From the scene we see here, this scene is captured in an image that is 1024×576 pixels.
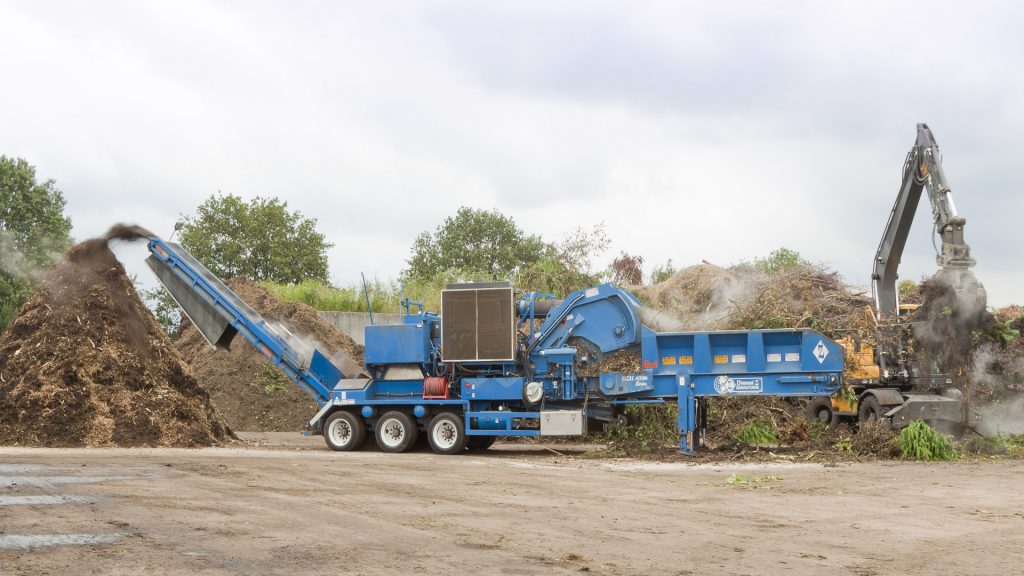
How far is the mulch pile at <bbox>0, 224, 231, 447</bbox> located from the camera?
59.8 ft

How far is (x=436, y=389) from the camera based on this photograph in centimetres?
1858

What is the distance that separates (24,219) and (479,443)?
30532mm

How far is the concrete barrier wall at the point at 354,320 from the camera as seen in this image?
33031mm

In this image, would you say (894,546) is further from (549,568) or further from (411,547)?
(411,547)

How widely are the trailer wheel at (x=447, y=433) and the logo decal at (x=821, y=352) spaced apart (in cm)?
664

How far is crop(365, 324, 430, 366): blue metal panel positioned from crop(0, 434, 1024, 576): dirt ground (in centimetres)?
387

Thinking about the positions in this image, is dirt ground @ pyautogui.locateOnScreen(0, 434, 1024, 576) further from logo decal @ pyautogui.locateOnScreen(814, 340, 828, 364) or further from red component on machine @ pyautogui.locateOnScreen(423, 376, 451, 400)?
red component on machine @ pyautogui.locateOnScreen(423, 376, 451, 400)

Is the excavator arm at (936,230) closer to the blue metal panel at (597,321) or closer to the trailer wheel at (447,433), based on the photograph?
the blue metal panel at (597,321)

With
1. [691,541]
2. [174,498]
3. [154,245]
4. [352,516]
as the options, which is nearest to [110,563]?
[352,516]


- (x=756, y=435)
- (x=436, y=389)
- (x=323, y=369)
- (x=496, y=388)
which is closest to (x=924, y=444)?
(x=756, y=435)

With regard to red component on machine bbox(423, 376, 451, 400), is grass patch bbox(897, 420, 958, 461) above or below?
below

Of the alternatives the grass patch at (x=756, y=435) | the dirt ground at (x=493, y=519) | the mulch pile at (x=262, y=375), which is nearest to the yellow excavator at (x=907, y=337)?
the grass patch at (x=756, y=435)

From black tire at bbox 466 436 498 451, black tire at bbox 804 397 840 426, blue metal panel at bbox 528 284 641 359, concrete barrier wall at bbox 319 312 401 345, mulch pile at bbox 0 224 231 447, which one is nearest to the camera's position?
blue metal panel at bbox 528 284 641 359

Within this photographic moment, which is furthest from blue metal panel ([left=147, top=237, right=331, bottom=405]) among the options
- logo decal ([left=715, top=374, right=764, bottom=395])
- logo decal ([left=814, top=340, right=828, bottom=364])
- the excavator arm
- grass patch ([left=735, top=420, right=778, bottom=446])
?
the excavator arm
